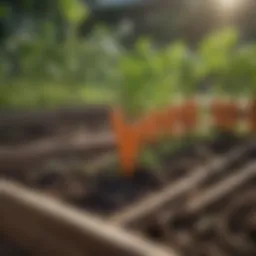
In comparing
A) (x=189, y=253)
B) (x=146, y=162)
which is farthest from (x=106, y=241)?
(x=146, y=162)

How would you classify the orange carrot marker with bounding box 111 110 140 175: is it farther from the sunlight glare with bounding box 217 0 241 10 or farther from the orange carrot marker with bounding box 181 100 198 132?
the sunlight glare with bounding box 217 0 241 10

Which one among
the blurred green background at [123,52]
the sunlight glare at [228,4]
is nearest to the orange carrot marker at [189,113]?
the blurred green background at [123,52]

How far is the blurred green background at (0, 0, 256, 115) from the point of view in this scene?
677 mm

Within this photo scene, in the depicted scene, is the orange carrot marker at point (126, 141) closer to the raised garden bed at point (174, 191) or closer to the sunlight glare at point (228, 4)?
the raised garden bed at point (174, 191)

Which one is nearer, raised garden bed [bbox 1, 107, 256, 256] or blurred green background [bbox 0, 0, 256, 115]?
raised garden bed [bbox 1, 107, 256, 256]

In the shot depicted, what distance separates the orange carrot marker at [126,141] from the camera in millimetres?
678

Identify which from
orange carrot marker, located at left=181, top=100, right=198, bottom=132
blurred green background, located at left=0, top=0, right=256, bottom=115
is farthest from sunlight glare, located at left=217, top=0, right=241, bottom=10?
orange carrot marker, located at left=181, top=100, right=198, bottom=132

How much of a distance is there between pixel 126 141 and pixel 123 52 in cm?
13

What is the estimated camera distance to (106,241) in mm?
525

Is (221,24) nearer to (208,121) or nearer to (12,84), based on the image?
(208,121)

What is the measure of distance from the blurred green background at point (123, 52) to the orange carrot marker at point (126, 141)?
0.9 inches

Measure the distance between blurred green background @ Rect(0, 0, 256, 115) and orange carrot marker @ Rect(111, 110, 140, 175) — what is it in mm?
24

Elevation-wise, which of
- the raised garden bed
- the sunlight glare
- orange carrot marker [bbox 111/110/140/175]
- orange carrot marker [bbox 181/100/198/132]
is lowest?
the raised garden bed

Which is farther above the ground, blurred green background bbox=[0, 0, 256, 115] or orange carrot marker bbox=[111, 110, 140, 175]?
blurred green background bbox=[0, 0, 256, 115]
